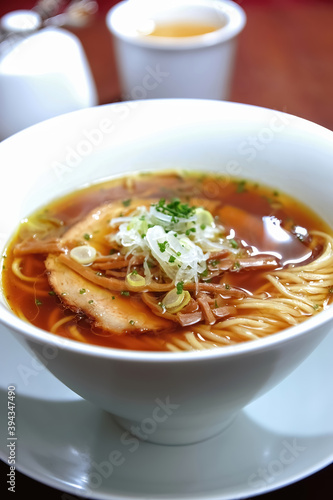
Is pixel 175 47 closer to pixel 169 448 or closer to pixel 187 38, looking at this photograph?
Answer: pixel 187 38

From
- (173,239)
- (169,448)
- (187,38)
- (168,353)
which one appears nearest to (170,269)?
(173,239)

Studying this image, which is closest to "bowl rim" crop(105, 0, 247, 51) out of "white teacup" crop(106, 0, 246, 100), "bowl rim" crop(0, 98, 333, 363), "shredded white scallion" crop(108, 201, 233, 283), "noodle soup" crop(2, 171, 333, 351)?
"white teacup" crop(106, 0, 246, 100)

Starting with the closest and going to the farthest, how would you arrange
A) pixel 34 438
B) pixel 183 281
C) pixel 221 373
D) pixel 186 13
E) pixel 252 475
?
pixel 221 373 → pixel 252 475 → pixel 34 438 → pixel 183 281 → pixel 186 13

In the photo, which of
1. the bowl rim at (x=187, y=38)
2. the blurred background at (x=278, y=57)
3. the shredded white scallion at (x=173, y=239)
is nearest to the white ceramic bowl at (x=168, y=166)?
the shredded white scallion at (x=173, y=239)

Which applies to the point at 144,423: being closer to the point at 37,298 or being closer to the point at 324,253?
the point at 37,298

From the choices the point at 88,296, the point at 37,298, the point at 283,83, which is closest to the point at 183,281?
the point at 88,296

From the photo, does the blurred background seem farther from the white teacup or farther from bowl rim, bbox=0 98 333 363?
bowl rim, bbox=0 98 333 363
